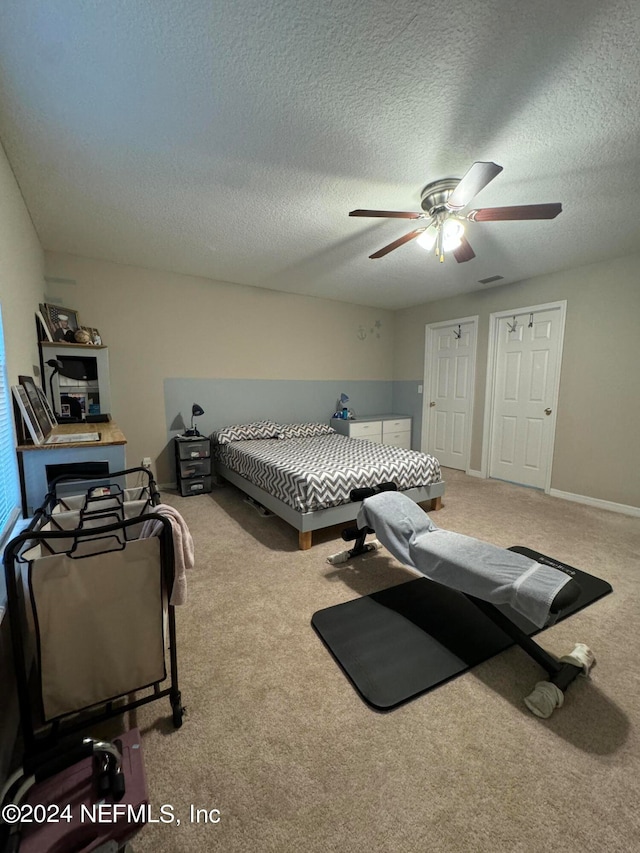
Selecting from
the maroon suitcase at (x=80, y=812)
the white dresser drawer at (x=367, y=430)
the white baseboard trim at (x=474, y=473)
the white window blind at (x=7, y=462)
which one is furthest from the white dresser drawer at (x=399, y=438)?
the maroon suitcase at (x=80, y=812)

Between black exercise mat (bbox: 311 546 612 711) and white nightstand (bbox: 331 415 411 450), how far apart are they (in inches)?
117

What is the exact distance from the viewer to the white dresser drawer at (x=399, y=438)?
5386mm

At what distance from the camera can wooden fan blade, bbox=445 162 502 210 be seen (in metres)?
1.60

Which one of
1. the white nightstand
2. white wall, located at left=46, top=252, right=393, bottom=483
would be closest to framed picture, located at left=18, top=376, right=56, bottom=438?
white wall, located at left=46, top=252, right=393, bottom=483

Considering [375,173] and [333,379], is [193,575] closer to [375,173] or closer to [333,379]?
[375,173]

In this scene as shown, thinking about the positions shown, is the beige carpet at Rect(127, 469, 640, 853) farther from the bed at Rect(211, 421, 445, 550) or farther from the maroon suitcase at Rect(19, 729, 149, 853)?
the bed at Rect(211, 421, 445, 550)

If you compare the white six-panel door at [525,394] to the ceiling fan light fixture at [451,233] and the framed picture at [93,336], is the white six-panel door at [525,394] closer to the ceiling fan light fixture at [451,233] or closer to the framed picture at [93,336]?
the ceiling fan light fixture at [451,233]

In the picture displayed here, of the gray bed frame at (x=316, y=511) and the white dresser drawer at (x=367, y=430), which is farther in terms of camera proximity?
the white dresser drawer at (x=367, y=430)

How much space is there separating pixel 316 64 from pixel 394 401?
494 centimetres

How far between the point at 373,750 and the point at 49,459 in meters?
2.16

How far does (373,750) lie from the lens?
47.4 inches

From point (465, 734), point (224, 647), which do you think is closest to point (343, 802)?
point (465, 734)

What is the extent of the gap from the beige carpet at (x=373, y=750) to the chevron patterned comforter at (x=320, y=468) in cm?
78

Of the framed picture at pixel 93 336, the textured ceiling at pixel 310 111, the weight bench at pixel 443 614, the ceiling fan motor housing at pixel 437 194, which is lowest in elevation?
the weight bench at pixel 443 614
